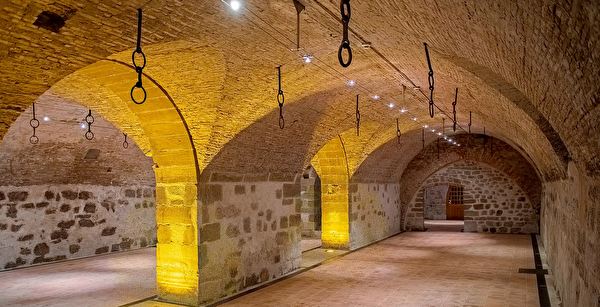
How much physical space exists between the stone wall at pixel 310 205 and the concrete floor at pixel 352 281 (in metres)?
2.63

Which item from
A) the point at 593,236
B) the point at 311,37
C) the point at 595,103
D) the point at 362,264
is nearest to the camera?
the point at 595,103

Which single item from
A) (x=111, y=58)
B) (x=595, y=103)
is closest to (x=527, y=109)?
(x=595, y=103)

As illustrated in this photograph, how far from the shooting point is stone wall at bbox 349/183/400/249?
1150cm

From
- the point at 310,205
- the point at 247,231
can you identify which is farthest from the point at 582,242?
the point at 310,205

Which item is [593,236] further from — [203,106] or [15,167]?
[15,167]

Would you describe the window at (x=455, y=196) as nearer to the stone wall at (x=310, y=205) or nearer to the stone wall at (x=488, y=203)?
the stone wall at (x=488, y=203)

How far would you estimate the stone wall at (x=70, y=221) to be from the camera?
9.02 m

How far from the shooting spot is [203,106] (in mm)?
5660

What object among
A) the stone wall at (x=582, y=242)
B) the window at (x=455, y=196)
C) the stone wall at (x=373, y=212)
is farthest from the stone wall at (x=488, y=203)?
the stone wall at (x=582, y=242)

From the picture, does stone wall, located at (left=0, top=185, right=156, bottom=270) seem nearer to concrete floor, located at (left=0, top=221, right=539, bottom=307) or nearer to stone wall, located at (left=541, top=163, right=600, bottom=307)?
concrete floor, located at (left=0, top=221, right=539, bottom=307)

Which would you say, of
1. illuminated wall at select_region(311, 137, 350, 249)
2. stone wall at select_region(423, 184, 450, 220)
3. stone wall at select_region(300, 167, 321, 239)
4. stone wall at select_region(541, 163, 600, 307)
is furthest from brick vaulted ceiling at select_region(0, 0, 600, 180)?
stone wall at select_region(423, 184, 450, 220)

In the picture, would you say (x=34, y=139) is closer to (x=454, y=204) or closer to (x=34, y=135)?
(x=34, y=135)

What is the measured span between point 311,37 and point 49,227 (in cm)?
780

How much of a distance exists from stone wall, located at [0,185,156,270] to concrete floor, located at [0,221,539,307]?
0.42m
